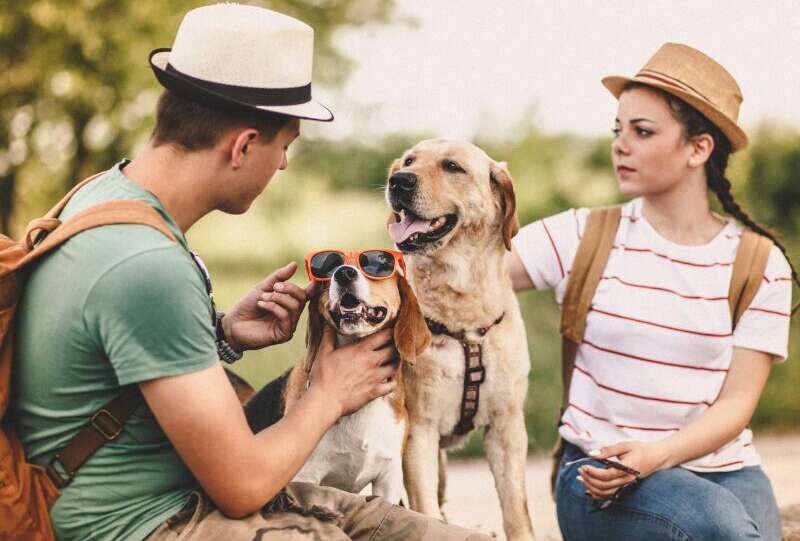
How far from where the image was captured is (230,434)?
7.11 feet

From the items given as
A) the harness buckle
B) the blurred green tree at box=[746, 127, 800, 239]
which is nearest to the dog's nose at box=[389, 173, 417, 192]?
the harness buckle

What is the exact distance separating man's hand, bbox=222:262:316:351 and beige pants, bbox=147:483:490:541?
0.50 m

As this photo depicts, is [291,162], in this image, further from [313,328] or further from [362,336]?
[362,336]

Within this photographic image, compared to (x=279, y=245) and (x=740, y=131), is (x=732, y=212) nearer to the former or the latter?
(x=740, y=131)

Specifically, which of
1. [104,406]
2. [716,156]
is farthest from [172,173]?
[716,156]

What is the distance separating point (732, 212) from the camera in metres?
3.72

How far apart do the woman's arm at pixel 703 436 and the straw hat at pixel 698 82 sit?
0.92 metres

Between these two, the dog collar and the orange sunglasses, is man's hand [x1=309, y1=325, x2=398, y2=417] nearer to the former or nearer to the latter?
the orange sunglasses

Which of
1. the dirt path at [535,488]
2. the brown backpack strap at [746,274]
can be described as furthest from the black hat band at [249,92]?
the dirt path at [535,488]

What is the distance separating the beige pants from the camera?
2273 millimetres

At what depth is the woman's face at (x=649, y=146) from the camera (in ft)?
11.7

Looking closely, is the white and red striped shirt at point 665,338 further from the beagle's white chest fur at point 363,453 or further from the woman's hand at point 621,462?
the beagle's white chest fur at point 363,453

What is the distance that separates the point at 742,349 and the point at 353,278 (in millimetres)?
1585

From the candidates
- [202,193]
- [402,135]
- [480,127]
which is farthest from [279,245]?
[202,193]
